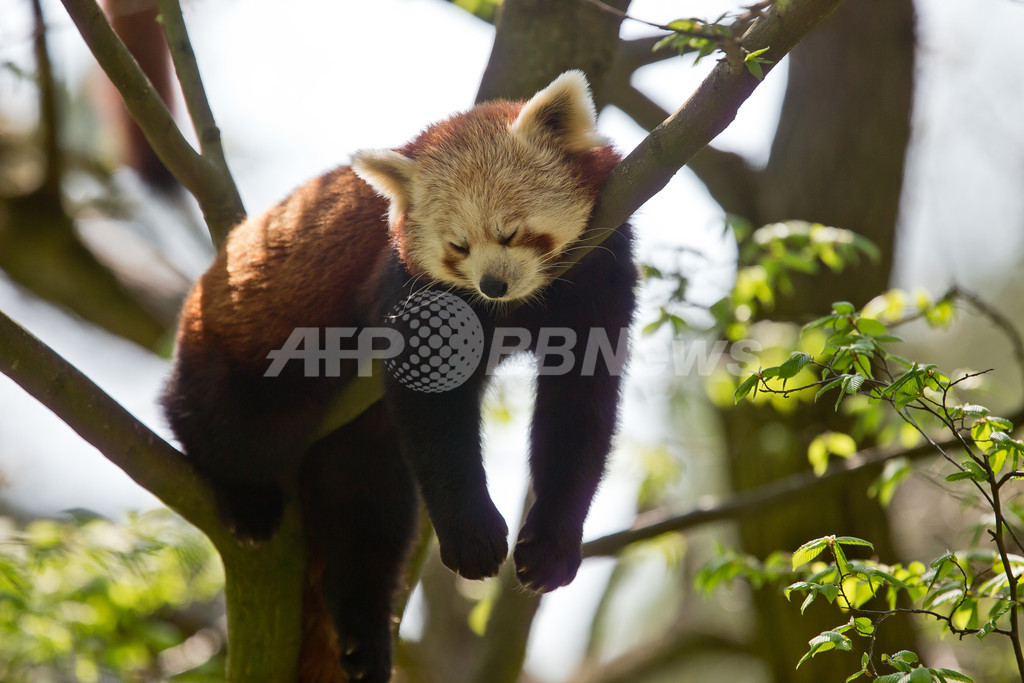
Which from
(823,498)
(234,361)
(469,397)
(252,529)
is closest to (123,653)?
(252,529)

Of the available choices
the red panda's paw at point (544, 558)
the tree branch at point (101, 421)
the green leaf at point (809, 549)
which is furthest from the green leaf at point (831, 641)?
the tree branch at point (101, 421)

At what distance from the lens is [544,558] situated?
249cm

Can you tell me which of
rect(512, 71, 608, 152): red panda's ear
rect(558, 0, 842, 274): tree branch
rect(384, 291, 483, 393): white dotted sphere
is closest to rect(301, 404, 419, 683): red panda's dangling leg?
rect(384, 291, 483, 393): white dotted sphere

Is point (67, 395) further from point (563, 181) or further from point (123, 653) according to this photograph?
point (123, 653)

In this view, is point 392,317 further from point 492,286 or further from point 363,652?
point 363,652

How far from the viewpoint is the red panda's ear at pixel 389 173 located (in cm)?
261

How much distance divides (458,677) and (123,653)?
2880 millimetres

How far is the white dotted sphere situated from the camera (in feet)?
8.18

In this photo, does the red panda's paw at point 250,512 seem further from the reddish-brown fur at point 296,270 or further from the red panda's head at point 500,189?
the red panda's head at point 500,189

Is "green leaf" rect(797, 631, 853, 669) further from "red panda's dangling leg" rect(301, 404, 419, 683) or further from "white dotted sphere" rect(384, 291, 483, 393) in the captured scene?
"red panda's dangling leg" rect(301, 404, 419, 683)

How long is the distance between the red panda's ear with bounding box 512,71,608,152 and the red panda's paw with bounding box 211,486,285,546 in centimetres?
158

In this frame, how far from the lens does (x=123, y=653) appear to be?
150 inches

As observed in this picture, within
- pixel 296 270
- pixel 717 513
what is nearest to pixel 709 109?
pixel 296 270

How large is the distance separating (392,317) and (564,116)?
842mm
